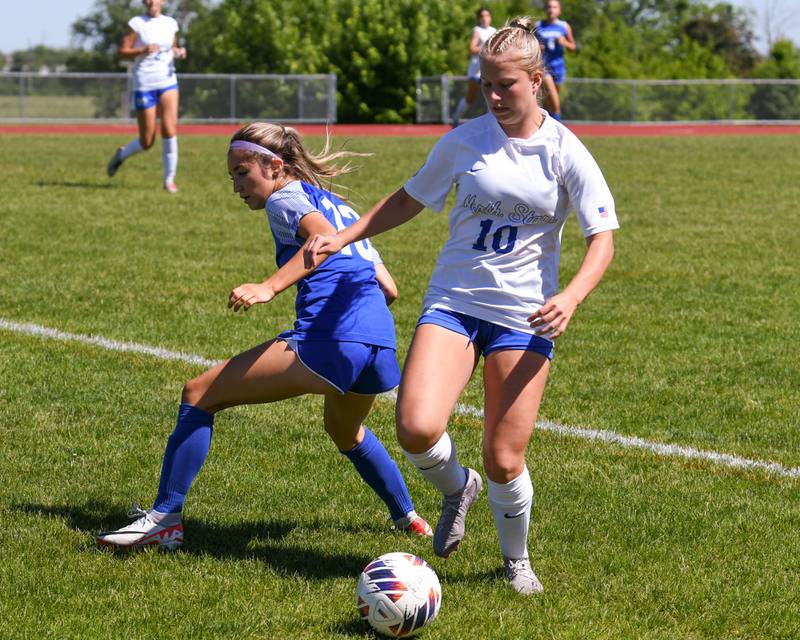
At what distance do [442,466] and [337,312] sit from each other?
68 cm

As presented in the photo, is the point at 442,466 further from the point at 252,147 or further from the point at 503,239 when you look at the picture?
the point at 252,147

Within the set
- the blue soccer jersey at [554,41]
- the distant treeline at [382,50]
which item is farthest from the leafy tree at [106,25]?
the blue soccer jersey at [554,41]

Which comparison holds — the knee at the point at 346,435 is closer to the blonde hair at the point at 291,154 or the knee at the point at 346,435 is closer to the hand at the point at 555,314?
the blonde hair at the point at 291,154

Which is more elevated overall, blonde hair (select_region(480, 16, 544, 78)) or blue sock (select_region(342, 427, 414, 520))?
blonde hair (select_region(480, 16, 544, 78))

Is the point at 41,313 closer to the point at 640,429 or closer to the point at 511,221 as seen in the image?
the point at 640,429

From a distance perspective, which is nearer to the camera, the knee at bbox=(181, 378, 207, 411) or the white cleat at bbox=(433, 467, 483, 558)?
the white cleat at bbox=(433, 467, 483, 558)

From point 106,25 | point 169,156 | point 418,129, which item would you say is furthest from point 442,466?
point 106,25

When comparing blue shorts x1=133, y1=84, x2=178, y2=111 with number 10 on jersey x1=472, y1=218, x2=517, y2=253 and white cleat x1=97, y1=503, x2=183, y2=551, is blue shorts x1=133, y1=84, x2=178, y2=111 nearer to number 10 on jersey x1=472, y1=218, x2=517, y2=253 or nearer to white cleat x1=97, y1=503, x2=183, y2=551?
white cleat x1=97, y1=503, x2=183, y2=551

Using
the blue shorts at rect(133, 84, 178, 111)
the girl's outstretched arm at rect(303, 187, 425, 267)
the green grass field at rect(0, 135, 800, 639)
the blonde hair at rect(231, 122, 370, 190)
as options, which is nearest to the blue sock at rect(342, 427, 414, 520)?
the green grass field at rect(0, 135, 800, 639)

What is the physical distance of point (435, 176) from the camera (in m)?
4.65

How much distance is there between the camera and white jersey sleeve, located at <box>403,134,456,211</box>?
4.64 metres

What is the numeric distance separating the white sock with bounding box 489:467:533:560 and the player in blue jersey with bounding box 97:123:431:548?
2.00ft

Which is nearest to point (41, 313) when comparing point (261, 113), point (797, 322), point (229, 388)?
point (229, 388)

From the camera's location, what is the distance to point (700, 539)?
5.06 m
